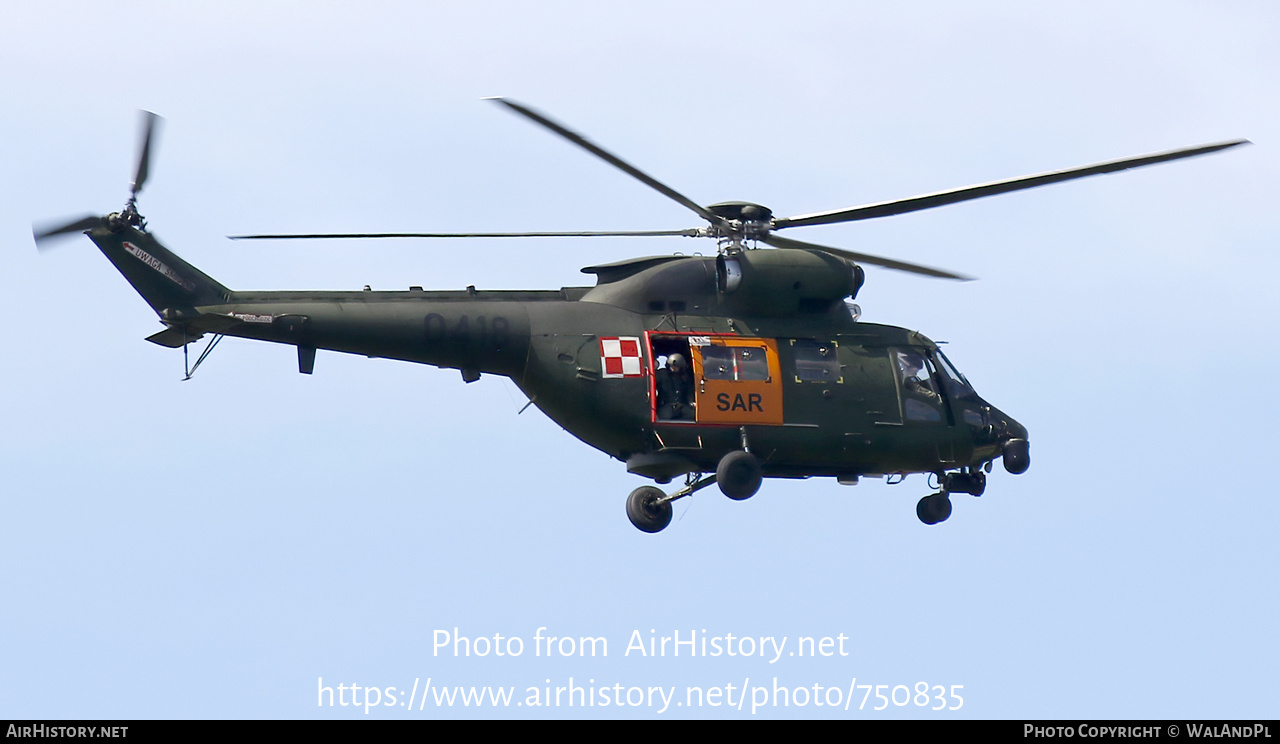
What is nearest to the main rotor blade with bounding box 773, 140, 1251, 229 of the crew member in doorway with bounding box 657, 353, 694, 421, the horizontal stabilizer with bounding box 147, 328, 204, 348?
the crew member in doorway with bounding box 657, 353, 694, 421

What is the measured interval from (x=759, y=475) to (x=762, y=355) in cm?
194

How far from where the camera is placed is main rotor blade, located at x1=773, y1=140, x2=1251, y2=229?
2770 centimetres

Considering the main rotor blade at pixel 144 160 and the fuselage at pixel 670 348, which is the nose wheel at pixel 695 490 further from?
the main rotor blade at pixel 144 160

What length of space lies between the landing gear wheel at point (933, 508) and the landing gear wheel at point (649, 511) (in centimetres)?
455

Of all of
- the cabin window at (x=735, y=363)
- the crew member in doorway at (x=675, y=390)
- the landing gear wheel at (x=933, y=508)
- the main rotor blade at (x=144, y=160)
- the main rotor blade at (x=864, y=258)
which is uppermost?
the main rotor blade at (x=144, y=160)

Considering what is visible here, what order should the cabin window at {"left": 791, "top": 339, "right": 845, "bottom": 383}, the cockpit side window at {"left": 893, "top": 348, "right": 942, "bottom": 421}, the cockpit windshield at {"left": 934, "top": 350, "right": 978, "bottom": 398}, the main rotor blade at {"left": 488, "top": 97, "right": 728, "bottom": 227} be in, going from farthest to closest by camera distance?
the cockpit windshield at {"left": 934, "top": 350, "right": 978, "bottom": 398}
the cockpit side window at {"left": 893, "top": 348, "right": 942, "bottom": 421}
the cabin window at {"left": 791, "top": 339, "right": 845, "bottom": 383}
the main rotor blade at {"left": 488, "top": 97, "right": 728, "bottom": 227}

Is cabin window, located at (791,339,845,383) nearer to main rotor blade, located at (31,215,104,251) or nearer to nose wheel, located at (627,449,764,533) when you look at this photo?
nose wheel, located at (627,449,764,533)

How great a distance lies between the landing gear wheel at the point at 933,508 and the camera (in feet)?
103

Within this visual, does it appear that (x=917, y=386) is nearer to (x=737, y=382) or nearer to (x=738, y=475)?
(x=737, y=382)

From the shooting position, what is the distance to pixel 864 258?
31.2 m

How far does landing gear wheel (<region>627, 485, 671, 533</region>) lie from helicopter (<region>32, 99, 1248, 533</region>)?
0.8 inches

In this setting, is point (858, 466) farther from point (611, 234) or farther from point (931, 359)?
point (611, 234)

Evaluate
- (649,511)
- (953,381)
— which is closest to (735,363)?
(649,511)

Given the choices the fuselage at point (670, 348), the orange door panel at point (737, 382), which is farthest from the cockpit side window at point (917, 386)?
the orange door panel at point (737, 382)
